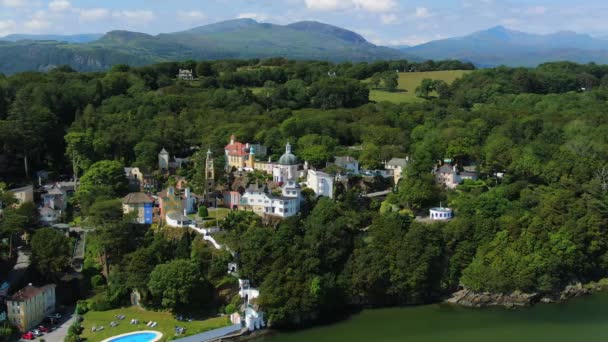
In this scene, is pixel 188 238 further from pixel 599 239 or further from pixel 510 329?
pixel 599 239

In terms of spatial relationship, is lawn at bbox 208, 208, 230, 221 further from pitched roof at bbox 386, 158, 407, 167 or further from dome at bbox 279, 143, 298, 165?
pitched roof at bbox 386, 158, 407, 167

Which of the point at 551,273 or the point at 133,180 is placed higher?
the point at 133,180

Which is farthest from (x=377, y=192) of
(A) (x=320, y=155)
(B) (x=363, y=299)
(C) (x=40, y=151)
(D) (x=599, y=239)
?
(C) (x=40, y=151)

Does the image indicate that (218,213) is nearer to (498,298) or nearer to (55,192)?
(55,192)

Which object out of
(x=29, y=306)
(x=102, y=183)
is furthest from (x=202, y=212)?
(x=29, y=306)

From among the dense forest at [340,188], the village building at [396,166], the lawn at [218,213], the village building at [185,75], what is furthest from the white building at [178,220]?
the village building at [185,75]

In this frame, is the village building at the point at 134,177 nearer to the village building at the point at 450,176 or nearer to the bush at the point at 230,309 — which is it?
the bush at the point at 230,309

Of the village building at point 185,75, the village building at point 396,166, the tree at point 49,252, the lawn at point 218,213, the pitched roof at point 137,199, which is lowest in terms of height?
the tree at point 49,252
